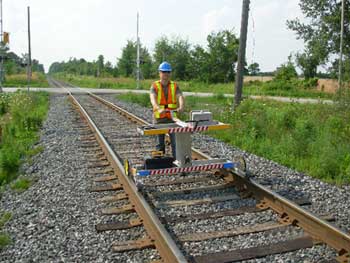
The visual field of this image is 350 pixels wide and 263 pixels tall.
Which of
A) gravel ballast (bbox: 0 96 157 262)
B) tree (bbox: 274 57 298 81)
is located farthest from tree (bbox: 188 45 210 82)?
gravel ballast (bbox: 0 96 157 262)

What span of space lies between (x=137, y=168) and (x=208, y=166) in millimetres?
1131

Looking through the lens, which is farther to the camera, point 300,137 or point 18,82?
point 18,82

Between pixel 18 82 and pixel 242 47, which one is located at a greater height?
pixel 242 47

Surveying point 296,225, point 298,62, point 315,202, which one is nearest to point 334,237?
point 296,225

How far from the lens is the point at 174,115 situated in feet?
23.7

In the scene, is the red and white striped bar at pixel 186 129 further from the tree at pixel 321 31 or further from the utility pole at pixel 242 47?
the tree at pixel 321 31

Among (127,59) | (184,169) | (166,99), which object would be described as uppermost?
(127,59)

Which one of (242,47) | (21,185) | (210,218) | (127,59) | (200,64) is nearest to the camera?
(210,218)

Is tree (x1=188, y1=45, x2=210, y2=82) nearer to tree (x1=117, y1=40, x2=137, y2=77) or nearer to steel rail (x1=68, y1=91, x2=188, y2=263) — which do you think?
tree (x1=117, y1=40, x2=137, y2=77)

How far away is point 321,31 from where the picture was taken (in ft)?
108

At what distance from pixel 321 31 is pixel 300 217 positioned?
30.6 metres

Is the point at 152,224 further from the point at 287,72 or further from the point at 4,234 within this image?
the point at 287,72

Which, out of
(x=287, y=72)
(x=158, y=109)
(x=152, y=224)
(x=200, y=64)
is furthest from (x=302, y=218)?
(x=200, y=64)

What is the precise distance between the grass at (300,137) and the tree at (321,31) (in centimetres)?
2016
